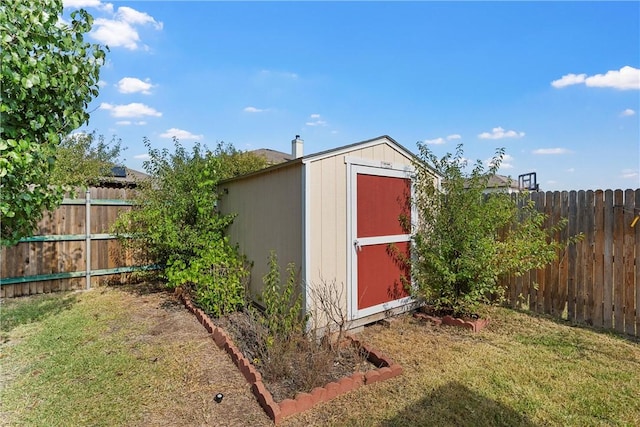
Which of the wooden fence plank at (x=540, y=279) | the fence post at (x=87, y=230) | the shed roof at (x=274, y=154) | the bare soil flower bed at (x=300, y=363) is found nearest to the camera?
the bare soil flower bed at (x=300, y=363)

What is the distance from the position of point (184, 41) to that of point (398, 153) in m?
4.61

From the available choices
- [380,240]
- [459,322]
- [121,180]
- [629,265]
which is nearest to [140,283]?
[121,180]

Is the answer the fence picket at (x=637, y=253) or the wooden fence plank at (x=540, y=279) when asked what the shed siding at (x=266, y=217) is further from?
the fence picket at (x=637, y=253)

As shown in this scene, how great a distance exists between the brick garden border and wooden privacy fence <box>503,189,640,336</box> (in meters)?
2.80

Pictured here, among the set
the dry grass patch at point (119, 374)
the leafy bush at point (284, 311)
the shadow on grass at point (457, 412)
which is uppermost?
the leafy bush at point (284, 311)

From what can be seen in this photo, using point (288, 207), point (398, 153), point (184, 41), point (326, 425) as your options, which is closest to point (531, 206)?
point (398, 153)

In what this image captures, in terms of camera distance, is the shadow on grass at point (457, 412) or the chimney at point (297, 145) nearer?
the shadow on grass at point (457, 412)

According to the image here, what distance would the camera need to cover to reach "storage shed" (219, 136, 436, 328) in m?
3.64

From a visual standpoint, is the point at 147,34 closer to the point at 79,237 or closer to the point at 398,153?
the point at 79,237

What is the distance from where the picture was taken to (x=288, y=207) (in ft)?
12.8

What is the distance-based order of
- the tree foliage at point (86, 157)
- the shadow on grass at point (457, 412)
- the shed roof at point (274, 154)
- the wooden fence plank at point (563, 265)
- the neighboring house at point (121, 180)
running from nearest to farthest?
1. the shadow on grass at point (457, 412)
2. the wooden fence plank at point (563, 265)
3. the neighboring house at point (121, 180)
4. the tree foliage at point (86, 157)
5. the shed roof at point (274, 154)

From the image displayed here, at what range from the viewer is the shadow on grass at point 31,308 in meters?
4.40

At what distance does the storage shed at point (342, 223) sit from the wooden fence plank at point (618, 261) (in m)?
2.50

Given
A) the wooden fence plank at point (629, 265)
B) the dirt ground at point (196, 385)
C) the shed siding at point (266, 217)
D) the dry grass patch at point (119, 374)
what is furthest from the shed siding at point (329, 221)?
the wooden fence plank at point (629, 265)
